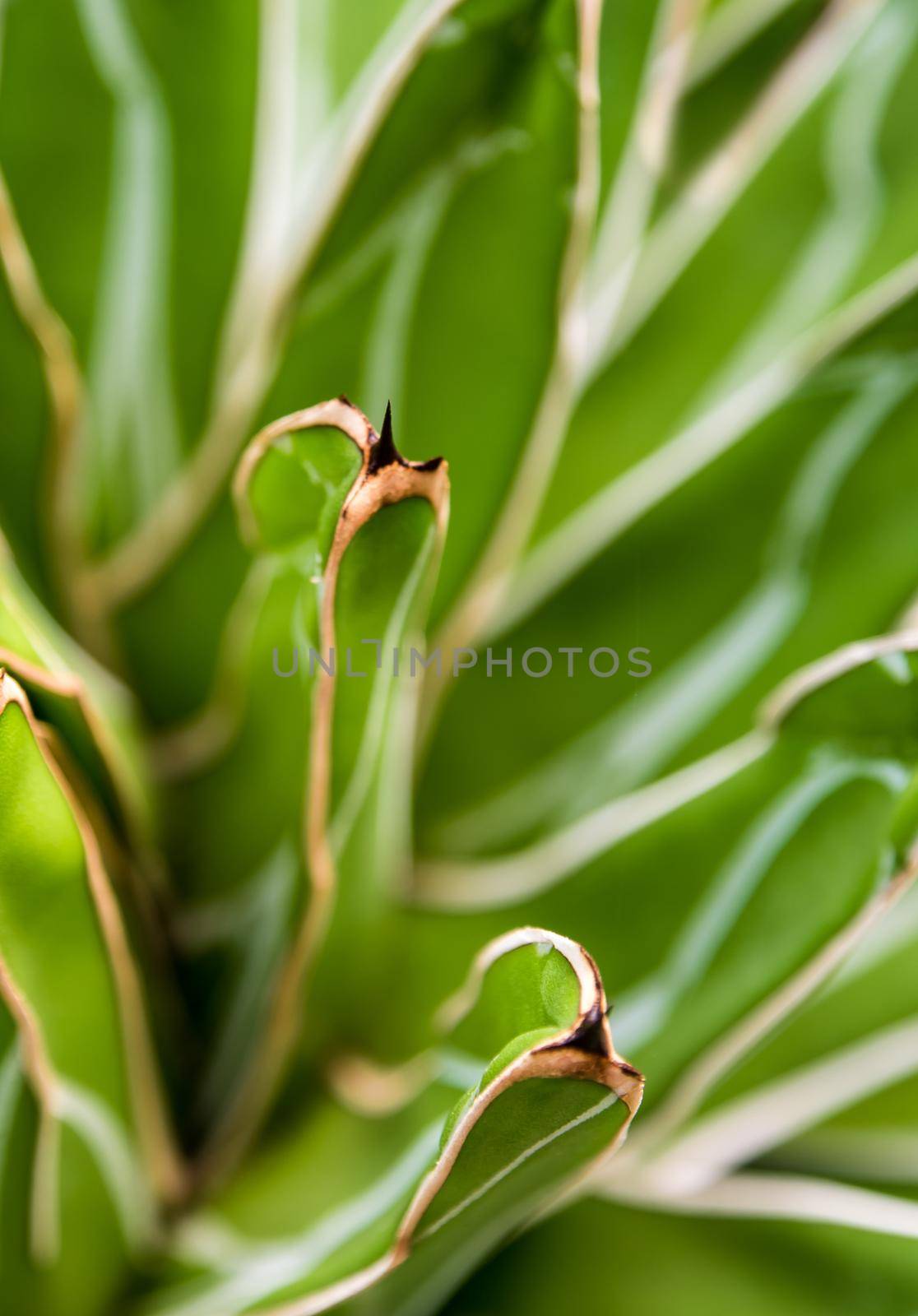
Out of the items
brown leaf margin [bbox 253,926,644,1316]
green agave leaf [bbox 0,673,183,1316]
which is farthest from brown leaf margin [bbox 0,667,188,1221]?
brown leaf margin [bbox 253,926,644,1316]

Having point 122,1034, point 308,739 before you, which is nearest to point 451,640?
point 308,739

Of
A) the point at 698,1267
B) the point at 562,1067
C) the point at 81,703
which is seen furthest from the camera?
the point at 698,1267

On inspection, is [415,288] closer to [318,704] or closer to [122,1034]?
[318,704]

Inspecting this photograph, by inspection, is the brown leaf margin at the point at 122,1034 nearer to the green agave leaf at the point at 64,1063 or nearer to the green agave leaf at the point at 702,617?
the green agave leaf at the point at 64,1063

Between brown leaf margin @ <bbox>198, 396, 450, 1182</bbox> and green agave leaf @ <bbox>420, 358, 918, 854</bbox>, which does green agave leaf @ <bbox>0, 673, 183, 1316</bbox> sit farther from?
green agave leaf @ <bbox>420, 358, 918, 854</bbox>

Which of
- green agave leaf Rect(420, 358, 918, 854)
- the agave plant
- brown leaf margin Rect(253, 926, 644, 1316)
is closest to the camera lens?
brown leaf margin Rect(253, 926, 644, 1316)

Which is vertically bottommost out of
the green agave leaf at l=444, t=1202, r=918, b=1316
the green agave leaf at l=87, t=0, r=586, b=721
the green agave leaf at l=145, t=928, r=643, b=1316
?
the green agave leaf at l=444, t=1202, r=918, b=1316

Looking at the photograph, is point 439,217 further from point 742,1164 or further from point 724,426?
point 742,1164

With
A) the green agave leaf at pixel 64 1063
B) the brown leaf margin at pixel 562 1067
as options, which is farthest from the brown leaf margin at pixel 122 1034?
the brown leaf margin at pixel 562 1067
